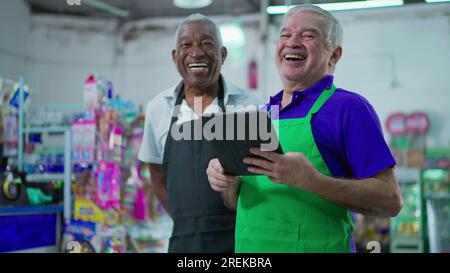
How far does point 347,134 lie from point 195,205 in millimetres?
572

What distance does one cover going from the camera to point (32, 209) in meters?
2.67

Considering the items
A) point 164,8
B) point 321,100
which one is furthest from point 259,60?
point 321,100

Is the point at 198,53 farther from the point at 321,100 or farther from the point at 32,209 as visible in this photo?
the point at 32,209

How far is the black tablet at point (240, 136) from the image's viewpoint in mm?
972

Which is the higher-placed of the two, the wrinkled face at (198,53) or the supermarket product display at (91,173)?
the wrinkled face at (198,53)

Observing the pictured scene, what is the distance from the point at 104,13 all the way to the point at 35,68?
3.64 feet

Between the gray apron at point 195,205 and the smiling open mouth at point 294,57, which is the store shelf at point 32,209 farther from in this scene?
the smiling open mouth at point 294,57

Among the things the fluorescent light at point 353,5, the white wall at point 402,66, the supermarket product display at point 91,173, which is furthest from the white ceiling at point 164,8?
the fluorescent light at point 353,5

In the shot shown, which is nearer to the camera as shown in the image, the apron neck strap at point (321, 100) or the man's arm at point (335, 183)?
the man's arm at point (335, 183)

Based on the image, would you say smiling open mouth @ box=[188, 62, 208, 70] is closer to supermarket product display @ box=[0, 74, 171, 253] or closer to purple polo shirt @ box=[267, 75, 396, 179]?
purple polo shirt @ box=[267, 75, 396, 179]

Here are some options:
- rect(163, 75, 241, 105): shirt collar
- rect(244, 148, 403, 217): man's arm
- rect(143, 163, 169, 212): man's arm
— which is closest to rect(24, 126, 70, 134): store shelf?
rect(143, 163, 169, 212): man's arm

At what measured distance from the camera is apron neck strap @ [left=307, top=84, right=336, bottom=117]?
1146mm

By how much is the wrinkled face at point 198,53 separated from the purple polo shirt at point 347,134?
46cm

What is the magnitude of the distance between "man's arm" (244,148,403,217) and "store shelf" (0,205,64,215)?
68.3 inches
